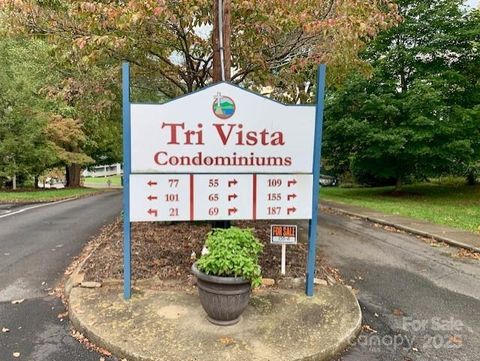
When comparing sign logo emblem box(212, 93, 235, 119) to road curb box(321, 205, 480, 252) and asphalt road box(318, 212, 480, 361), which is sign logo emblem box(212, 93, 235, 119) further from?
road curb box(321, 205, 480, 252)

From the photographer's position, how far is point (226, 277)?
3.38m

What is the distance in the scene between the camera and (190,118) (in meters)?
4.05

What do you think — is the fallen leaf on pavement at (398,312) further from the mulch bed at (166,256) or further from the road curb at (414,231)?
the road curb at (414,231)

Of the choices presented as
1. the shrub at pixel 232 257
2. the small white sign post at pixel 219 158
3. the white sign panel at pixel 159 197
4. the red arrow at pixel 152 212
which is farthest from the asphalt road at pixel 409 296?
the red arrow at pixel 152 212

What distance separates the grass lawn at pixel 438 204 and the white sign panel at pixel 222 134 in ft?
20.9

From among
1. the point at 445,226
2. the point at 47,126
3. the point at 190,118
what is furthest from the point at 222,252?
the point at 47,126

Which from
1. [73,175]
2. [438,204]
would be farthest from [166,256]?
[73,175]

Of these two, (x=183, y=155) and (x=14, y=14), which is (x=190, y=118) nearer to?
(x=183, y=155)

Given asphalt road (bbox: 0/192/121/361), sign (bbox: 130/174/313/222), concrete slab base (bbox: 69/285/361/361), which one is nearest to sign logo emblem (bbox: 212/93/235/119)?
sign (bbox: 130/174/313/222)

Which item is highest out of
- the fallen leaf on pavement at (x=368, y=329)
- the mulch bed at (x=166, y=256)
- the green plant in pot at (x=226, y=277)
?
the green plant in pot at (x=226, y=277)

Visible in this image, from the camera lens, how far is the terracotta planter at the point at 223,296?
11.1 ft

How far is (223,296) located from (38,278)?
129 inches

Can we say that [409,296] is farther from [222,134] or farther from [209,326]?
[222,134]

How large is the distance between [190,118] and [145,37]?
116 inches
